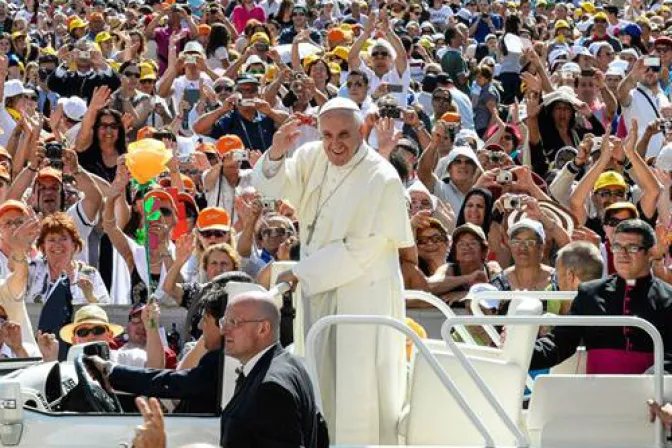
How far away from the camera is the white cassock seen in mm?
9367

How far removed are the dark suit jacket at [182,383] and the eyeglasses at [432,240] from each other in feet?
15.0

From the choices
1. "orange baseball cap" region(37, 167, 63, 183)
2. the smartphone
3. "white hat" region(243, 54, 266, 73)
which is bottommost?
"orange baseball cap" region(37, 167, 63, 183)

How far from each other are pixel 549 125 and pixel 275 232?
14.9ft

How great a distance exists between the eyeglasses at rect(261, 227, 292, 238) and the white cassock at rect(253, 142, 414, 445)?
3.64 m

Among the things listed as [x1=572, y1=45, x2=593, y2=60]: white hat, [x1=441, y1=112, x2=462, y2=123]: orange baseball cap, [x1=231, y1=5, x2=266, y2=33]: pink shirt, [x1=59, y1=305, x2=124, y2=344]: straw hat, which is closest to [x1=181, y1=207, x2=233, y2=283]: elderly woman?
[x1=59, y1=305, x2=124, y2=344]: straw hat

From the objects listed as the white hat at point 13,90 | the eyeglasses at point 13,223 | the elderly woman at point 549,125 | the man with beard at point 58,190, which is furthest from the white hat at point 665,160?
the white hat at point 13,90

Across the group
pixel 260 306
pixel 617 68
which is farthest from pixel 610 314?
pixel 617 68

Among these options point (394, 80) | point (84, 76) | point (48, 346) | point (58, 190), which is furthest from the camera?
point (84, 76)

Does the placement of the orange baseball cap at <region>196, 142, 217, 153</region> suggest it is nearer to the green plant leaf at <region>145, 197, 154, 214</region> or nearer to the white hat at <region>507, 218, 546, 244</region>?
the green plant leaf at <region>145, 197, 154, 214</region>

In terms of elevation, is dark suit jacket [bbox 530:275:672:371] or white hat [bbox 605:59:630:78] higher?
white hat [bbox 605:59:630:78]

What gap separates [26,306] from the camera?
519 inches

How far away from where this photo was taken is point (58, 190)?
15.0 m

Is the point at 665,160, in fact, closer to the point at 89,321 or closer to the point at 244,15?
the point at 89,321

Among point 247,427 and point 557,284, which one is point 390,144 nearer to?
point 557,284
